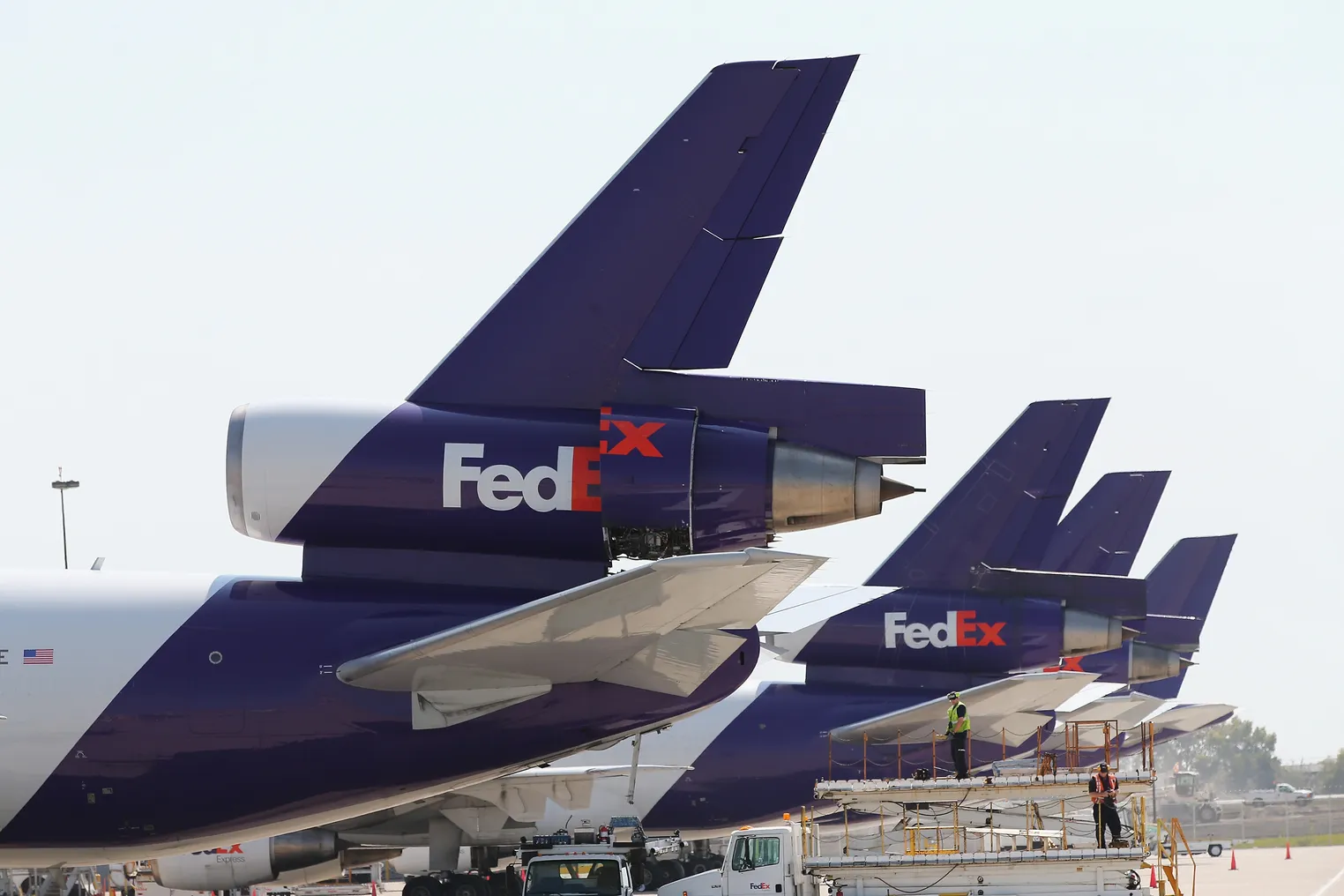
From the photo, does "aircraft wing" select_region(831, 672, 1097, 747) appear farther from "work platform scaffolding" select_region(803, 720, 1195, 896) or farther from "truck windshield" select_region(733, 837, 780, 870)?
"truck windshield" select_region(733, 837, 780, 870)

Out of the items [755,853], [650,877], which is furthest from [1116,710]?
[755,853]

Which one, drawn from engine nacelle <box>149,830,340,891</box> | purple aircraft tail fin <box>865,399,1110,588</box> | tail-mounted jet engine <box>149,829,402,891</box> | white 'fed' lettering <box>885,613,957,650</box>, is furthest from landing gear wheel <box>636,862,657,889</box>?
engine nacelle <box>149,830,340,891</box>

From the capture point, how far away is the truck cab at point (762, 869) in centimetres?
2138

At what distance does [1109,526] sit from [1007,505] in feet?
51.1

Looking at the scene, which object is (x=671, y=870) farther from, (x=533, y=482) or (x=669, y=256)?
(x=669, y=256)

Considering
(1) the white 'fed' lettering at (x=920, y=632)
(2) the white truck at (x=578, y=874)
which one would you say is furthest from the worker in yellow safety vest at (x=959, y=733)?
(1) the white 'fed' lettering at (x=920, y=632)

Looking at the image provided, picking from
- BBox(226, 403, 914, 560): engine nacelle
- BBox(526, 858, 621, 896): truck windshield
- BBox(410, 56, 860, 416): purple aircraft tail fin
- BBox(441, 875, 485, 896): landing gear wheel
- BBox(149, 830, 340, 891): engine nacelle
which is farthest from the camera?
BBox(441, 875, 485, 896): landing gear wheel

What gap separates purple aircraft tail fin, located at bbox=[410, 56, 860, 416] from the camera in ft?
45.0

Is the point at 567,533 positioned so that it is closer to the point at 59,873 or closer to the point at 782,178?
the point at 782,178

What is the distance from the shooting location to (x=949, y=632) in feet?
105

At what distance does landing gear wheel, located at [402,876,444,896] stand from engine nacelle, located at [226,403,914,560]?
18004 millimetres

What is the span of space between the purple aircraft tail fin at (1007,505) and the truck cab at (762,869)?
1171 centimetres

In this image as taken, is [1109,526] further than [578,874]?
Yes

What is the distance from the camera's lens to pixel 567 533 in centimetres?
1326
